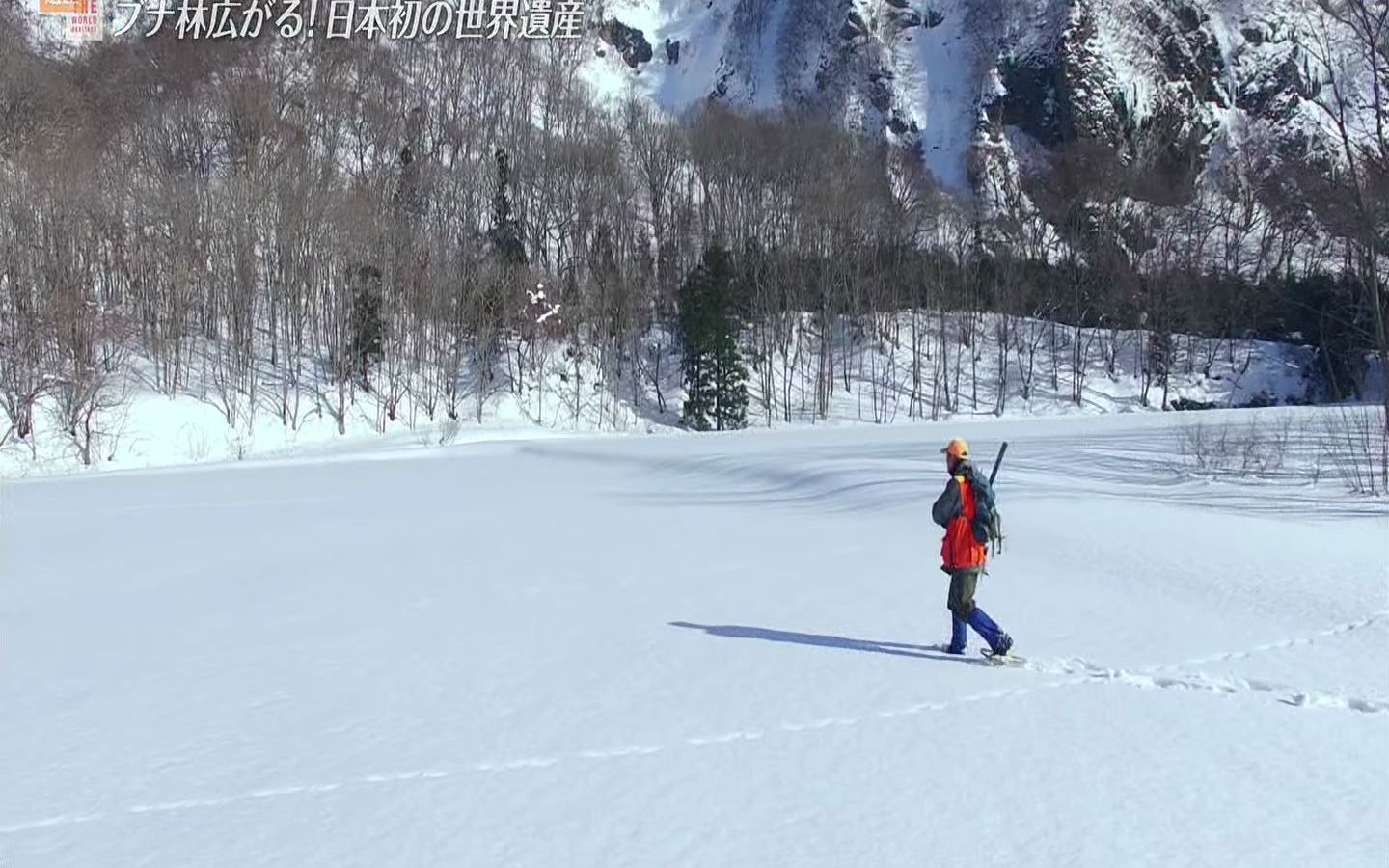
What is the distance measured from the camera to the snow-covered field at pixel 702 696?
4.42 m

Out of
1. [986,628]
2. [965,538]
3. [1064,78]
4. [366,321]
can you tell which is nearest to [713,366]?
[366,321]

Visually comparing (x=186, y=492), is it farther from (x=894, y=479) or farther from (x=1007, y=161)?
(x=1007, y=161)

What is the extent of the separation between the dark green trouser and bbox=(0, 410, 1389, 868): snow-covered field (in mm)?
456

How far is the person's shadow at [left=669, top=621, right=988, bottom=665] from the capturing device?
729cm

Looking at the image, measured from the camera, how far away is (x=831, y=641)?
775 cm

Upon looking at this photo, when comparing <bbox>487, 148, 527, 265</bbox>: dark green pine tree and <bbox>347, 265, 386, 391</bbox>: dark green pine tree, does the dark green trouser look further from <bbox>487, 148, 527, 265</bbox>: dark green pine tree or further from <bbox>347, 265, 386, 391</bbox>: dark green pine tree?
<bbox>487, 148, 527, 265</bbox>: dark green pine tree

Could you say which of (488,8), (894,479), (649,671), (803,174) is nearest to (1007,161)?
(803,174)

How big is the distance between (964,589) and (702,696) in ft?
6.64

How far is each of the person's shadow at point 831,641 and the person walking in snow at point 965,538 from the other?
11.5 inches

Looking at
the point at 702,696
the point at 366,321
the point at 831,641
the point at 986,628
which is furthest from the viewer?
the point at 366,321

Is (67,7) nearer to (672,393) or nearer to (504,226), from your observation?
(504,226)

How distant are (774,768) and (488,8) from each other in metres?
70.7

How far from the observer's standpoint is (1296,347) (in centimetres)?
5175

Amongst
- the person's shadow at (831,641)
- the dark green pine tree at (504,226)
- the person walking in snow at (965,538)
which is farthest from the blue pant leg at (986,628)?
the dark green pine tree at (504,226)
